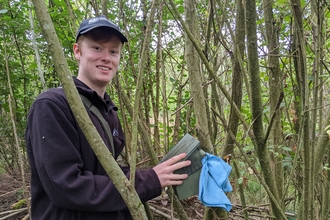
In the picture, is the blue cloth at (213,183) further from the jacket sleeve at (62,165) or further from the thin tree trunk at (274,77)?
the thin tree trunk at (274,77)

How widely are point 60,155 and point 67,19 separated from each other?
224cm

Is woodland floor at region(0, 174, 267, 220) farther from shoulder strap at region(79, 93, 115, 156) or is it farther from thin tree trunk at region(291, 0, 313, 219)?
shoulder strap at region(79, 93, 115, 156)

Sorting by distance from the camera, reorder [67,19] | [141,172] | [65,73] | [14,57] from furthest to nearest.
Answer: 1. [14,57]
2. [67,19]
3. [141,172]
4. [65,73]

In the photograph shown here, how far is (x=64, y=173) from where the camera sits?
107 centimetres

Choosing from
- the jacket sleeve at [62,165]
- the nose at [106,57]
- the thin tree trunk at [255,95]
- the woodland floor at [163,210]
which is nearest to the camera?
the jacket sleeve at [62,165]

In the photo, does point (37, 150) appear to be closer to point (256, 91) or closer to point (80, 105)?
point (80, 105)

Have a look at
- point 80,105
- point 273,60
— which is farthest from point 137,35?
point 80,105

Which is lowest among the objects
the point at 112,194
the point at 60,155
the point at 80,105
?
the point at 112,194

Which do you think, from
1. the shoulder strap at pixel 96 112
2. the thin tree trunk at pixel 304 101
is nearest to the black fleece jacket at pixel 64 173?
the shoulder strap at pixel 96 112

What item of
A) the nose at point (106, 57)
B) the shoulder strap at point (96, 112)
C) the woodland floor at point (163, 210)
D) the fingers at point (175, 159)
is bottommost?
the woodland floor at point (163, 210)

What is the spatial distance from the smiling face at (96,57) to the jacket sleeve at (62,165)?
342 millimetres

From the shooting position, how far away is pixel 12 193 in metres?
3.12

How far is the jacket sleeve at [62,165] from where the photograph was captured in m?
1.08

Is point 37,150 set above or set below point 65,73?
below
